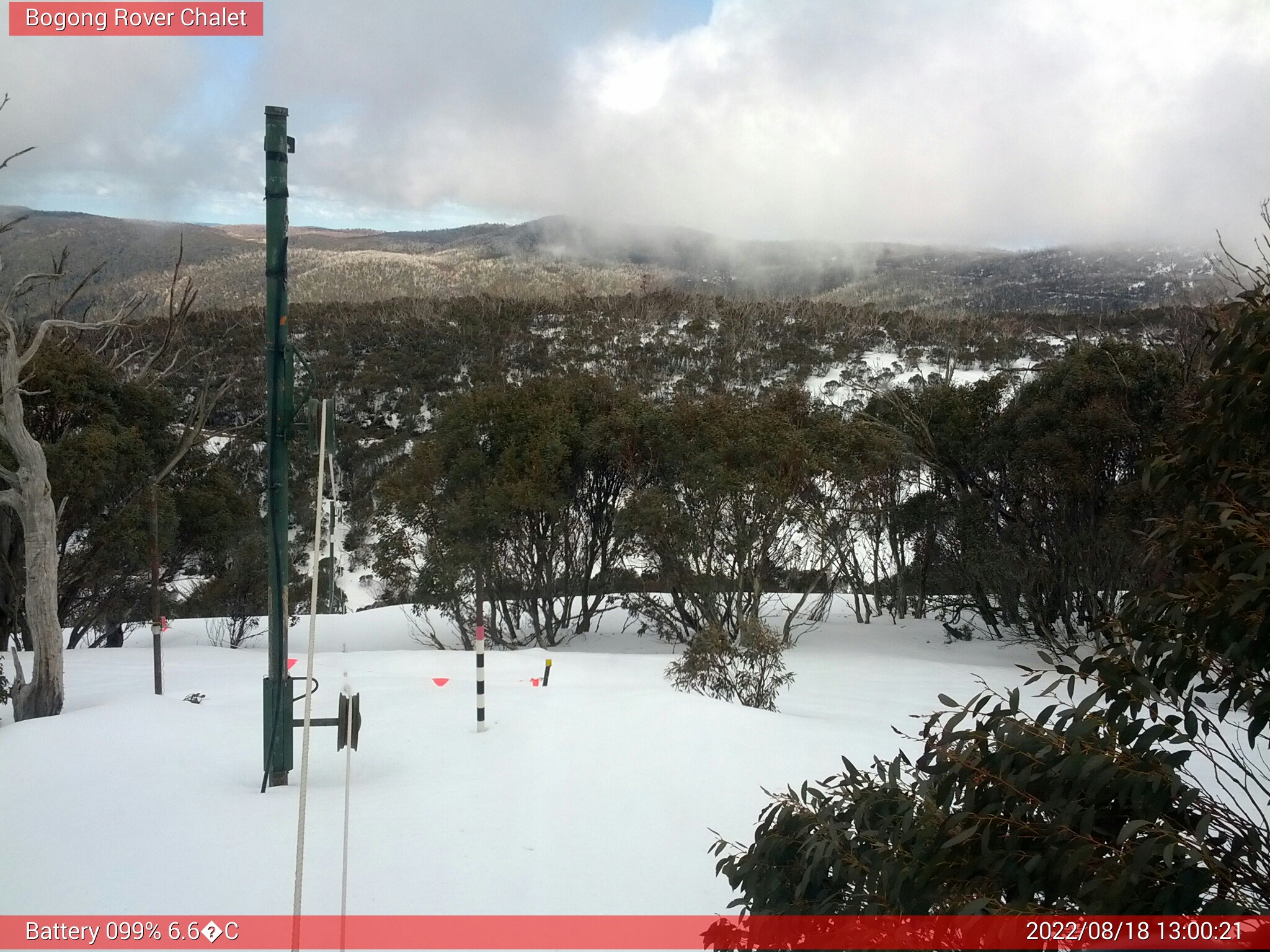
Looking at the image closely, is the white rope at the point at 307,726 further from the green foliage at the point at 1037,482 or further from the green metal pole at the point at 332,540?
the green foliage at the point at 1037,482

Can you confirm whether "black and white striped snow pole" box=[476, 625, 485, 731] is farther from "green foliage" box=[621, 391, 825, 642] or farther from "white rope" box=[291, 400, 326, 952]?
"green foliage" box=[621, 391, 825, 642]

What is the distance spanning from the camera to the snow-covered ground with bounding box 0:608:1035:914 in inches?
163

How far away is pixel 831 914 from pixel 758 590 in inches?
550

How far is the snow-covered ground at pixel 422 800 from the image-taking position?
414 cm

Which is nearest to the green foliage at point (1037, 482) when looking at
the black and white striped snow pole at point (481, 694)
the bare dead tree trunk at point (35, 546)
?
the black and white striped snow pole at point (481, 694)

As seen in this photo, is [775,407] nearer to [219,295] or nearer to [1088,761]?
[1088,761]

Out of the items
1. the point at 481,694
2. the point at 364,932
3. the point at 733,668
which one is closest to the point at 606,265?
the point at 733,668

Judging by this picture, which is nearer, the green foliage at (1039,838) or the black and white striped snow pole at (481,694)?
the green foliage at (1039,838)

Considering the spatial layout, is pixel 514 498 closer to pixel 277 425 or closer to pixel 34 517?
pixel 34 517

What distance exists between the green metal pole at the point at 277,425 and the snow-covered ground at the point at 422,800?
0.37 m

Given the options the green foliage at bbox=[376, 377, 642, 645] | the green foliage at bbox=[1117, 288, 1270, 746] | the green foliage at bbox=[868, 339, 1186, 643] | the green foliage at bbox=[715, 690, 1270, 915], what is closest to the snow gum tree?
the green foliage at bbox=[376, 377, 642, 645]

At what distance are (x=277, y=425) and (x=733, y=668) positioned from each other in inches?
260

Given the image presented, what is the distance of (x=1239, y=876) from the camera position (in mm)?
1752

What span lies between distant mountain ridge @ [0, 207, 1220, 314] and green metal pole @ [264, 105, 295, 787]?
153 feet
